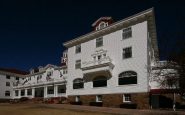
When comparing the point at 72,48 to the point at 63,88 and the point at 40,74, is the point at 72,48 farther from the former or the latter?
the point at 40,74

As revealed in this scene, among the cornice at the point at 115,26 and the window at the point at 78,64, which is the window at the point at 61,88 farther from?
the cornice at the point at 115,26

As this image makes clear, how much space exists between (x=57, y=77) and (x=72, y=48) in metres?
14.6

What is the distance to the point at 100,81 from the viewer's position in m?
38.6

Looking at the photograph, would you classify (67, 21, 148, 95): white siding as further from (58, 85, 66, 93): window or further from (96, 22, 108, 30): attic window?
(58, 85, 66, 93): window

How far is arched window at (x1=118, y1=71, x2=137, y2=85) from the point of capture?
33250mm

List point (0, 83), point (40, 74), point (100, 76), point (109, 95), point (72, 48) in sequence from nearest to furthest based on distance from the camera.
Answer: point (109, 95)
point (100, 76)
point (72, 48)
point (40, 74)
point (0, 83)

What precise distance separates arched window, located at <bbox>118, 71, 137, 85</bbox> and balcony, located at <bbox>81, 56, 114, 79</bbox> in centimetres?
236

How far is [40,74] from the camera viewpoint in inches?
2594

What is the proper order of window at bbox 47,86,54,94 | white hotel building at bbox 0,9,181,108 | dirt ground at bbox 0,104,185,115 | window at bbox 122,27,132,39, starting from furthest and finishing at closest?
window at bbox 47,86,54,94, window at bbox 122,27,132,39, white hotel building at bbox 0,9,181,108, dirt ground at bbox 0,104,185,115

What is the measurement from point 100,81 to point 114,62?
4.59 meters

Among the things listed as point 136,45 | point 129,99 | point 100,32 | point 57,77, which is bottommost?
point 129,99

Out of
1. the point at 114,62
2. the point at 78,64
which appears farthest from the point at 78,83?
the point at 114,62

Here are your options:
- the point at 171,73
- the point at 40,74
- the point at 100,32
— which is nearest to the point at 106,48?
the point at 100,32

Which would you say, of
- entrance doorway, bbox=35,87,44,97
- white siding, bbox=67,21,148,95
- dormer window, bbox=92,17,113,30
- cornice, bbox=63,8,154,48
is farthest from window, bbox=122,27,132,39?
entrance doorway, bbox=35,87,44,97
